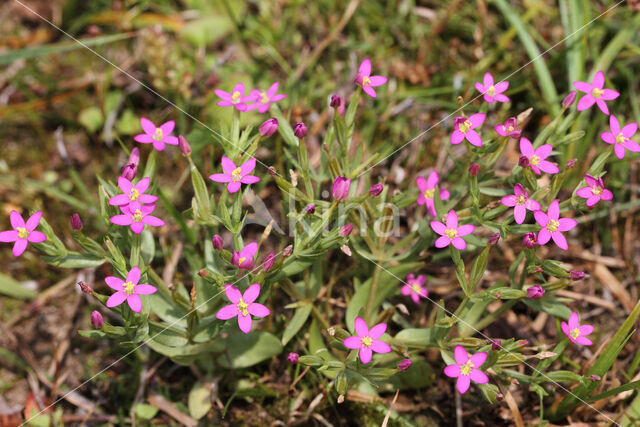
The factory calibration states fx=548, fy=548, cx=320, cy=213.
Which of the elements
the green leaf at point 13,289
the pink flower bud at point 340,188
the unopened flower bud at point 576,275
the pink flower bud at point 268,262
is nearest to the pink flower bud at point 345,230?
the pink flower bud at point 340,188

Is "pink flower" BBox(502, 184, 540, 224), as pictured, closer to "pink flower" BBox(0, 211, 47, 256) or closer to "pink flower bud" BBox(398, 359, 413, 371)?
"pink flower bud" BBox(398, 359, 413, 371)

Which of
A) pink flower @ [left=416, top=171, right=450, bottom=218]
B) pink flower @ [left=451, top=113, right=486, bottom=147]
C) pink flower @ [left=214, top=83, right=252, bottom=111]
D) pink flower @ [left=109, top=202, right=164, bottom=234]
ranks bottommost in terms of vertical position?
pink flower @ [left=416, top=171, right=450, bottom=218]

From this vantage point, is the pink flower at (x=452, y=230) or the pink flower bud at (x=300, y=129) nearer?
the pink flower at (x=452, y=230)

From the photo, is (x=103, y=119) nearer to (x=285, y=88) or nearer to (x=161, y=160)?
(x=161, y=160)

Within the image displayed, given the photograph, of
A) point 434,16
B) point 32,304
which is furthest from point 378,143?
point 32,304

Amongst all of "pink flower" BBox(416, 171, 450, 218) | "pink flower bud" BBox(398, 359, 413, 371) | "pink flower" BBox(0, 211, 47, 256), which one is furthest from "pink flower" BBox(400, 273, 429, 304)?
"pink flower" BBox(0, 211, 47, 256)

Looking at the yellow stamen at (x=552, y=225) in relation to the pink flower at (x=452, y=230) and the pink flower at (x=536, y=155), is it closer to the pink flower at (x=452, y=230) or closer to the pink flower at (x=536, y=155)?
the pink flower at (x=536, y=155)
